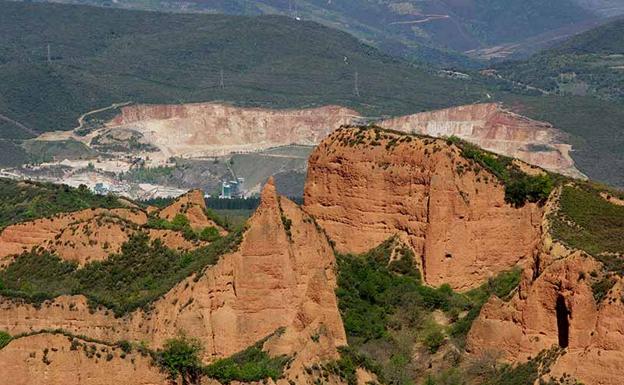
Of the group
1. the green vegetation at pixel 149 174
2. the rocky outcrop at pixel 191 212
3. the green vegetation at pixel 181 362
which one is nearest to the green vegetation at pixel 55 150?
the green vegetation at pixel 149 174

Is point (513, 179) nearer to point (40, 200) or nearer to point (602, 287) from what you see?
point (602, 287)

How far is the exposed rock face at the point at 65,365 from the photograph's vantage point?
38.5 metres

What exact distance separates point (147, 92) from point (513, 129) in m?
46.8

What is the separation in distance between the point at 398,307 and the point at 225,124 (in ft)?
427

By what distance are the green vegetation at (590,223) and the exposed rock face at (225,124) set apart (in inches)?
4851

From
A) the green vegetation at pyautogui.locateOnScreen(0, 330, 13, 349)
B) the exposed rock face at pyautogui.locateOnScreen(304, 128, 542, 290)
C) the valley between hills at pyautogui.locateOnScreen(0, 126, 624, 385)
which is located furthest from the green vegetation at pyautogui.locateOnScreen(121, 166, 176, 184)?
the green vegetation at pyautogui.locateOnScreen(0, 330, 13, 349)

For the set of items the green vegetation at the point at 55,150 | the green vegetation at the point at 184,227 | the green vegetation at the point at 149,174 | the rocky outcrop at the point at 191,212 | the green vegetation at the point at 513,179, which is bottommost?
the green vegetation at the point at 55,150

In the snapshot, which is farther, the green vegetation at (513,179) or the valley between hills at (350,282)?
the green vegetation at (513,179)

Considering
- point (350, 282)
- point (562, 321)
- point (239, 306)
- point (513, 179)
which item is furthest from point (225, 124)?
point (562, 321)

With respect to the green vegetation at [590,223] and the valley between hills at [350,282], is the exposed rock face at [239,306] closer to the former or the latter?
the valley between hills at [350,282]

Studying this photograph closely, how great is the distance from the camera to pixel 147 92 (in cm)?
19625

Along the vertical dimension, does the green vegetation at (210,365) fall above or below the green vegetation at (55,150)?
above

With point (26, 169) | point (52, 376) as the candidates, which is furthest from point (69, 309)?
point (26, 169)

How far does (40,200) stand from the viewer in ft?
248
